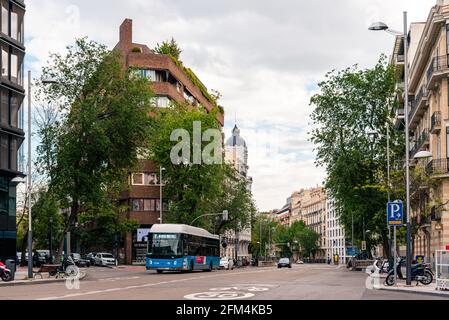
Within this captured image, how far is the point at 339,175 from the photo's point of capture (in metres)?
65.2

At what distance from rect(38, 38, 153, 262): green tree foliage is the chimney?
130 ft

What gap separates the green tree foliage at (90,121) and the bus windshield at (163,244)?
505cm

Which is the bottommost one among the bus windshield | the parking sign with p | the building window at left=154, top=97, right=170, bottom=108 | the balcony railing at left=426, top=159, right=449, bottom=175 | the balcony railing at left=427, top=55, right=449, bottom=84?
the bus windshield

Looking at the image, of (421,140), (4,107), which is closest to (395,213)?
(421,140)

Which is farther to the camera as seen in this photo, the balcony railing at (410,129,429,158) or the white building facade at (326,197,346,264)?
the white building facade at (326,197,346,264)

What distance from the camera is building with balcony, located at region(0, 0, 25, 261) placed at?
5519cm

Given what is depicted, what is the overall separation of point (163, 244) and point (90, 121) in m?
9.03

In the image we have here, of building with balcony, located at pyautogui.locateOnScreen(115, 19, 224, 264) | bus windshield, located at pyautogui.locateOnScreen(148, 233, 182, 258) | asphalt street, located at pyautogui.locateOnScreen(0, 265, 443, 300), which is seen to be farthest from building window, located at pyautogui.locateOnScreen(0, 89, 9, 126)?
building with balcony, located at pyautogui.locateOnScreen(115, 19, 224, 264)

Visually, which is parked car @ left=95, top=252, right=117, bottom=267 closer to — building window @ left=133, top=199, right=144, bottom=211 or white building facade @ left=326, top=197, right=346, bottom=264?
building window @ left=133, top=199, right=144, bottom=211

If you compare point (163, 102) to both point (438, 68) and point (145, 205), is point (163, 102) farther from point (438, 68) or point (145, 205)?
point (438, 68)

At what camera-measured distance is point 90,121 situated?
49406mm
